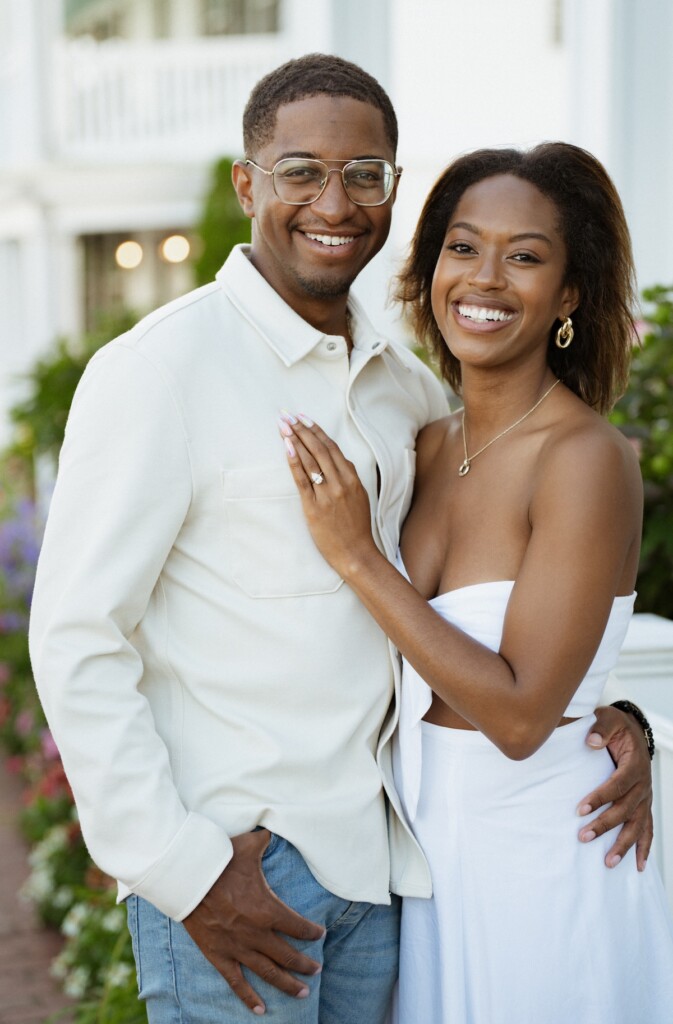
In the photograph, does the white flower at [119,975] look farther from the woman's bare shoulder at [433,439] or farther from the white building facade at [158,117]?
the white building facade at [158,117]

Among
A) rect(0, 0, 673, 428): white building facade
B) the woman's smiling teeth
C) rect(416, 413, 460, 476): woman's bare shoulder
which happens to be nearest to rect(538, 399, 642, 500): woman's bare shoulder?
the woman's smiling teeth

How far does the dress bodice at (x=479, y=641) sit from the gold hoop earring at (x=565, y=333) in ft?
1.73

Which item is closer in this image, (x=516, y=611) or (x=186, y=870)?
(x=186, y=870)

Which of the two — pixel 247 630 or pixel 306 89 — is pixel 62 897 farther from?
pixel 306 89

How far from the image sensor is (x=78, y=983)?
13.5 feet

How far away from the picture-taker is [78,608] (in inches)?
78.7

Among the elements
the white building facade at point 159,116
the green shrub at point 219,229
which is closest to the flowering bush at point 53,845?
the green shrub at point 219,229

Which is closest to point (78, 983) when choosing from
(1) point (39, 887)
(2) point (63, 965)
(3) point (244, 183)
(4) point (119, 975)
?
(2) point (63, 965)

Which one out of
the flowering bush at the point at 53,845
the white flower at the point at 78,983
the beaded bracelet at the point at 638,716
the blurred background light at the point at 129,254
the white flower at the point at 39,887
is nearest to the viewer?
the beaded bracelet at the point at 638,716

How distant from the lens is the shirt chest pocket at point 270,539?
212 centimetres

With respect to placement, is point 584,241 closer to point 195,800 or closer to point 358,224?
point 358,224

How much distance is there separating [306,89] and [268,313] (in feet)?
1.39

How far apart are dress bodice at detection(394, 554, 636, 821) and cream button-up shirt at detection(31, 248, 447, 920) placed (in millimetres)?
39

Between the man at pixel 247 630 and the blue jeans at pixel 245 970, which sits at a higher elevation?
the man at pixel 247 630
